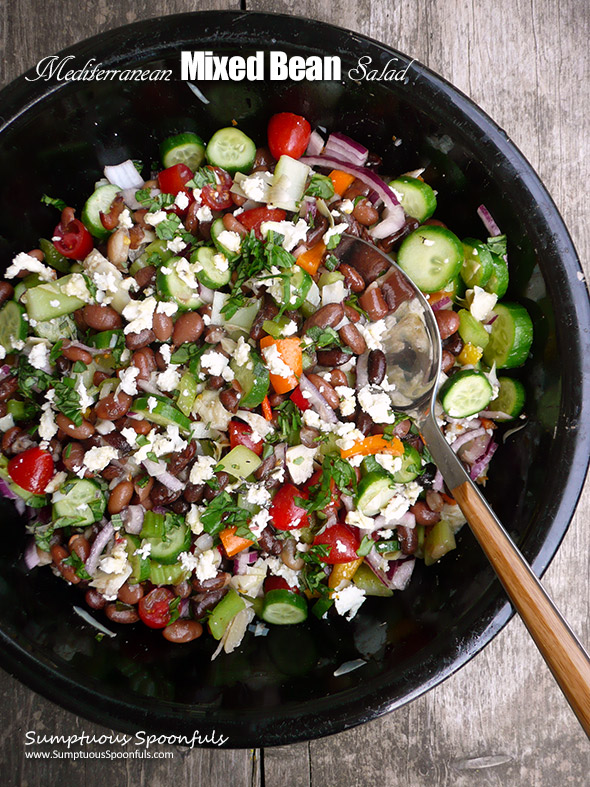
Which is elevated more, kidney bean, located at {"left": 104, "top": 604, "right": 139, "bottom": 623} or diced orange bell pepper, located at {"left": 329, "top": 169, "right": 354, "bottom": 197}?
diced orange bell pepper, located at {"left": 329, "top": 169, "right": 354, "bottom": 197}

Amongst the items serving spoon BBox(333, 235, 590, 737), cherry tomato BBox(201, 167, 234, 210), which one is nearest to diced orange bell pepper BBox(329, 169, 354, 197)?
serving spoon BBox(333, 235, 590, 737)

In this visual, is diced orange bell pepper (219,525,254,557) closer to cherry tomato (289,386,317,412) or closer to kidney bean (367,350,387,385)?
cherry tomato (289,386,317,412)

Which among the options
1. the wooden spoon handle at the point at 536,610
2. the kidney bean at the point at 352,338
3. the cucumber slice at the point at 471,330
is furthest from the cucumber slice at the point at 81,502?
the cucumber slice at the point at 471,330

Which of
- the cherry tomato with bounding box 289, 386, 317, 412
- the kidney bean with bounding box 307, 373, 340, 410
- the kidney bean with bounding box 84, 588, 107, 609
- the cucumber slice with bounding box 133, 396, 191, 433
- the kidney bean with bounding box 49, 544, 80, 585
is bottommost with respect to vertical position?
the kidney bean with bounding box 84, 588, 107, 609

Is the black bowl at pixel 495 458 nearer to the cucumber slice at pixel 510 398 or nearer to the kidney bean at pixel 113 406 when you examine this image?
the cucumber slice at pixel 510 398

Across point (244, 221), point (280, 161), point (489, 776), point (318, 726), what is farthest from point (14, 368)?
point (489, 776)

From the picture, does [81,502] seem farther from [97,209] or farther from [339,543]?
[97,209]

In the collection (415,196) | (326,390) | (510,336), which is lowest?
(326,390)

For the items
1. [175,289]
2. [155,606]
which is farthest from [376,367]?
[155,606]
